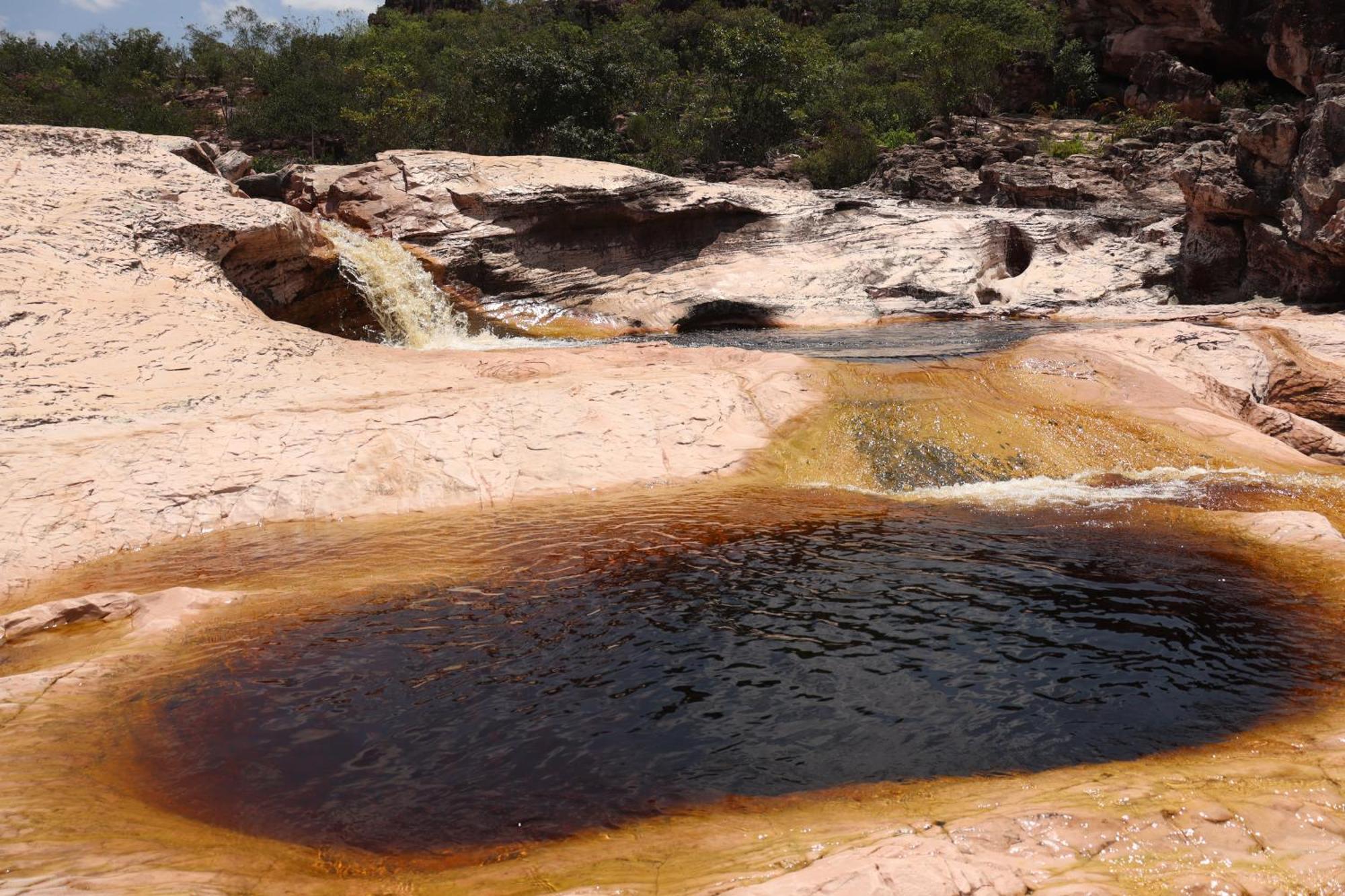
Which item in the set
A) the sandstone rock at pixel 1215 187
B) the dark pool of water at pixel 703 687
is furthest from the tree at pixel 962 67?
the dark pool of water at pixel 703 687

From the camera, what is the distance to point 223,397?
29.7ft

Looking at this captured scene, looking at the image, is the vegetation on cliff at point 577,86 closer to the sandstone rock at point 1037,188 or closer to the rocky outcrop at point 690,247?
the sandstone rock at point 1037,188

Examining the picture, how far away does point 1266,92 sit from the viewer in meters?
31.1

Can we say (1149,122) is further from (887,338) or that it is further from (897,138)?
(887,338)

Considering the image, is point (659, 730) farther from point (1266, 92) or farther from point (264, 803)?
point (1266, 92)

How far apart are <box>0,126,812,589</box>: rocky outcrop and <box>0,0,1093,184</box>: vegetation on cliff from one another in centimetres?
2076

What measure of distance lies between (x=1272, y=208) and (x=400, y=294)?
648 inches

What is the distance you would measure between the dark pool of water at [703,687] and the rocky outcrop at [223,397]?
2298 millimetres

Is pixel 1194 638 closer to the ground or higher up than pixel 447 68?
closer to the ground

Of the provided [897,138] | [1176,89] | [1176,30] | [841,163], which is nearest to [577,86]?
[841,163]

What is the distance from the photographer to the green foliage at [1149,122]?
90.7ft

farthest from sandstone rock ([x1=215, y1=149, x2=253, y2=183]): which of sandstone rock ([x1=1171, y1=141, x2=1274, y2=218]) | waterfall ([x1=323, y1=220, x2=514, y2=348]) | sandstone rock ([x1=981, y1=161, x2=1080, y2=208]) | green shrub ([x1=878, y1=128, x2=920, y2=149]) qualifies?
green shrub ([x1=878, y1=128, x2=920, y2=149])

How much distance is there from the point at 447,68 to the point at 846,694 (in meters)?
43.0

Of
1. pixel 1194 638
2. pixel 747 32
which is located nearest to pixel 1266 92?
pixel 747 32
